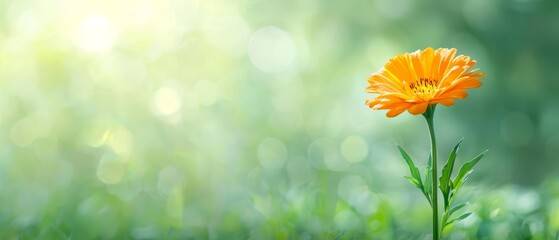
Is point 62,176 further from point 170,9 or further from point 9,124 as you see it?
point 170,9

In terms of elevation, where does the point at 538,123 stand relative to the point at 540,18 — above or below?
below

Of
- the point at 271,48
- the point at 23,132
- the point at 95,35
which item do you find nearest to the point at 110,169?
the point at 23,132

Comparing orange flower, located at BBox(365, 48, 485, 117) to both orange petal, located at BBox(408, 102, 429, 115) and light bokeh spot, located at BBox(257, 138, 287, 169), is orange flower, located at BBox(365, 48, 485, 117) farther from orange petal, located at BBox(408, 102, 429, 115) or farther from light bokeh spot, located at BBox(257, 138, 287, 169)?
light bokeh spot, located at BBox(257, 138, 287, 169)

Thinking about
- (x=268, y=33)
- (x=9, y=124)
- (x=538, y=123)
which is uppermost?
(x=268, y=33)

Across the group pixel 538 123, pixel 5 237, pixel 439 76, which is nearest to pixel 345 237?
pixel 439 76

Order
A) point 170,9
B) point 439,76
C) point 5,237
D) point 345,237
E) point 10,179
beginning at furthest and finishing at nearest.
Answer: point 170,9, point 10,179, point 5,237, point 345,237, point 439,76

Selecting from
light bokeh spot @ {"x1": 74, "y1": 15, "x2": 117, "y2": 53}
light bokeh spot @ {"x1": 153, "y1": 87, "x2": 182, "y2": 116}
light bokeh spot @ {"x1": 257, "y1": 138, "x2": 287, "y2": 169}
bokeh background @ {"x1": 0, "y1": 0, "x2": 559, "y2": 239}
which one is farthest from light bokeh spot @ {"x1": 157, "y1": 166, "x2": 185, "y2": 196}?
light bokeh spot @ {"x1": 257, "y1": 138, "x2": 287, "y2": 169}
